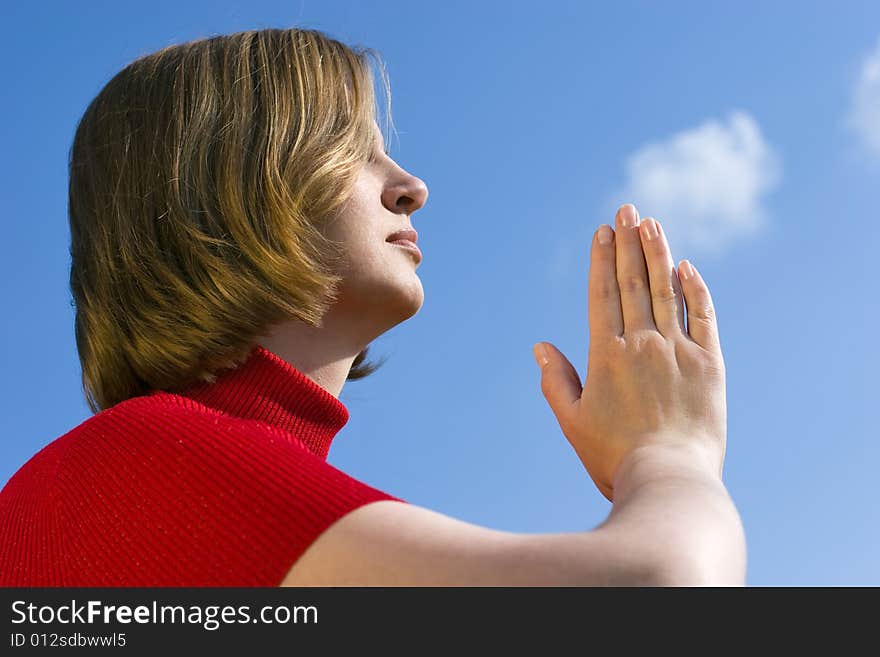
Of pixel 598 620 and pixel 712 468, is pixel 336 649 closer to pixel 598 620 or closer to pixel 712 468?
pixel 598 620

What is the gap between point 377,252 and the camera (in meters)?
2.93

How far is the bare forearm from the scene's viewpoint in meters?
1.65

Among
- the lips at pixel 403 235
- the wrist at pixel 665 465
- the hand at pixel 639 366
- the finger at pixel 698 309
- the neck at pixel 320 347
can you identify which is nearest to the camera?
the wrist at pixel 665 465

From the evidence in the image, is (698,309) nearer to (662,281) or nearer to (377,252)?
(662,281)

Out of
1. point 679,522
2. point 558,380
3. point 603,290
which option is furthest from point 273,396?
point 679,522

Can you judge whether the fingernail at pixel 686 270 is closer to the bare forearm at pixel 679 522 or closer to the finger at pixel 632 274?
the finger at pixel 632 274

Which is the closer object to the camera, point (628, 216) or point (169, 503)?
point (169, 503)

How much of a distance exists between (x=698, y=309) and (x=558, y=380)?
1.31ft

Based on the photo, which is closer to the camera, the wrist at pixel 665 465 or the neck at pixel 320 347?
the wrist at pixel 665 465

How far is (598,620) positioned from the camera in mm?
1670

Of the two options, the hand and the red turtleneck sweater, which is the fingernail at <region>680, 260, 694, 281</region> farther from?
the red turtleneck sweater

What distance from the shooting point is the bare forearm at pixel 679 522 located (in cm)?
165

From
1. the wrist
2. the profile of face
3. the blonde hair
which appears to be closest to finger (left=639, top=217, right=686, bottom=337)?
the wrist

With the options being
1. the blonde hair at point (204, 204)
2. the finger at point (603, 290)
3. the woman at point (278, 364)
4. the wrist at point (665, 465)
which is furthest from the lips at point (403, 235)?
the wrist at point (665, 465)
